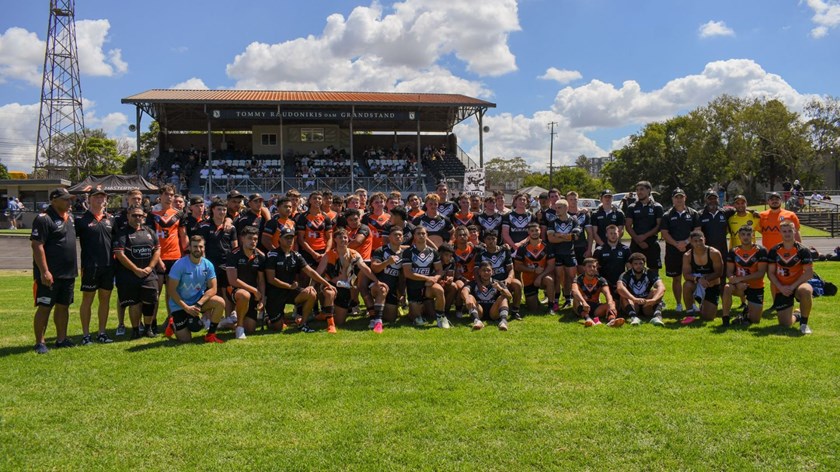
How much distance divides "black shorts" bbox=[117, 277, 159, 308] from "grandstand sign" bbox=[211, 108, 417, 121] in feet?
80.2

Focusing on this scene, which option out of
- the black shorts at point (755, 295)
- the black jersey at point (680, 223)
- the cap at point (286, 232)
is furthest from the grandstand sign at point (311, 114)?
the black shorts at point (755, 295)

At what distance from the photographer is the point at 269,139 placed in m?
37.5

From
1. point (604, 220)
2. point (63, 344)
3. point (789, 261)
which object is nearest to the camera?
point (63, 344)

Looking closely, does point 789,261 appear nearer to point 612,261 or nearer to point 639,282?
point 639,282

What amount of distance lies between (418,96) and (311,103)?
7.44 meters

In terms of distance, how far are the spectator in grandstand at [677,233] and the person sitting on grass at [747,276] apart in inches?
31.1

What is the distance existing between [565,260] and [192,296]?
5307 mm

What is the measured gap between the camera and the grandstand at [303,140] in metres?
30.2

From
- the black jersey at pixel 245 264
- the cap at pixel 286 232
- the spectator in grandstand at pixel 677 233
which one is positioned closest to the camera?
the black jersey at pixel 245 264

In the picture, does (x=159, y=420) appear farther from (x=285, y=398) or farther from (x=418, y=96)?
(x=418, y=96)

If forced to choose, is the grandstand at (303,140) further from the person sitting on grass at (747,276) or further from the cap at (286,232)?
the person sitting on grass at (747,276)

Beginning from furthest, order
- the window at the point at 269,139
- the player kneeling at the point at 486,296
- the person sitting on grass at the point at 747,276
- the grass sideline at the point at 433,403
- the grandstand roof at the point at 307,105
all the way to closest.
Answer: the window at the point at 269,139 → the grandstand roof at the point at 307,105 → the player kneeling at the point at 486,296 → the person sitting on grass at the point at 747,276 → the grass sideline at the point at 433,403

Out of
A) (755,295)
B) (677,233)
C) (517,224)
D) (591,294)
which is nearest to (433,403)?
(591,294)

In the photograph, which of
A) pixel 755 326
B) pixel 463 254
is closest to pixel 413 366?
pixel 463 254
